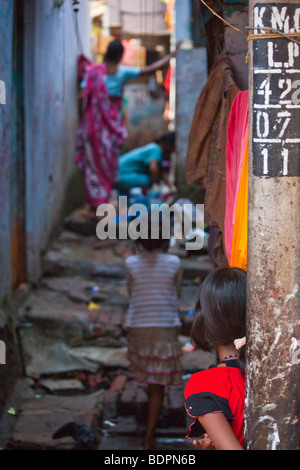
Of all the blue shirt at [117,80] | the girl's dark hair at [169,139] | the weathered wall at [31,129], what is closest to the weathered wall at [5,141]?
the weathered wall at [31,129]

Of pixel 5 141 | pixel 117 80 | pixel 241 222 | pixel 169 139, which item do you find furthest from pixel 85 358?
pixel 117 80

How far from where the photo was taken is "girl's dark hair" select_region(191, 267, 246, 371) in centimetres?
194

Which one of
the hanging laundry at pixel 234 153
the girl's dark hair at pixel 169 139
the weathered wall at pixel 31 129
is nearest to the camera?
the hanging laundry at pixel 234 153

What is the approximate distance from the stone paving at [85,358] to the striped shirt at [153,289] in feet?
2.10

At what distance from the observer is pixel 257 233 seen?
1.73 meters

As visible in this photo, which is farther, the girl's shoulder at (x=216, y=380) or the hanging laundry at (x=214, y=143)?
the hanging laundry at (x=214, y=143)

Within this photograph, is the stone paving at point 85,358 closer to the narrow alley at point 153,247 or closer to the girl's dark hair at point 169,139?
the narrow alley at point 153,247

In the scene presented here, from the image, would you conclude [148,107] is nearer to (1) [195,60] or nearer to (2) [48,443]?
(1) [195,60]

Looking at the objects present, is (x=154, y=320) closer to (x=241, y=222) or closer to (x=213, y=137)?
(x=213, y=137)

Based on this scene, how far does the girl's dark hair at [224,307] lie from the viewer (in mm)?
1938

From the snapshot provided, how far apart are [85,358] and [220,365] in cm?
311

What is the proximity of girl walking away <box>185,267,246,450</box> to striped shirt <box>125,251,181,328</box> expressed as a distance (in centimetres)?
198

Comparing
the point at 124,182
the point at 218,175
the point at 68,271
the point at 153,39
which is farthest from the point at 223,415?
the point at 153,39

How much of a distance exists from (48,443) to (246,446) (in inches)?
87.3
